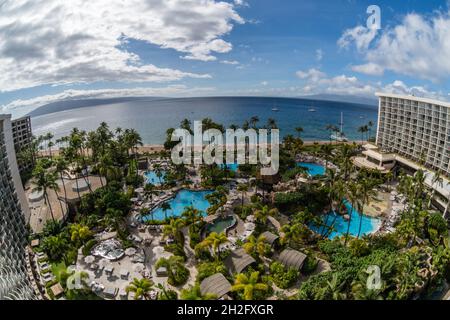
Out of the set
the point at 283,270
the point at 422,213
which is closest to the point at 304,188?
the point at 422,213

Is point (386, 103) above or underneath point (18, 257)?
above

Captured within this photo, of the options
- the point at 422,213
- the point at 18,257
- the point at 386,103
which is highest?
the point at 386,103

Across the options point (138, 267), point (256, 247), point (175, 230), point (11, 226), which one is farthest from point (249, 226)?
point (11, 226)

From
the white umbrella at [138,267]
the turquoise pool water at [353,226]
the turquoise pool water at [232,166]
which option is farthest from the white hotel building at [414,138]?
the white umbrella at [138,267]

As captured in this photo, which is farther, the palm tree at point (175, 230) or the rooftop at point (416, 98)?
the rooftop at point (416, 98)

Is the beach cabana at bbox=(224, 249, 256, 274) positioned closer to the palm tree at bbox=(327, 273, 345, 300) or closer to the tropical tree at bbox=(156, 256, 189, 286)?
the tropical tree at bbox=(156, 256, 189, 286)

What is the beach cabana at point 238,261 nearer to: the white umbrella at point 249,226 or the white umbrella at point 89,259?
the white umbrella at point 249,226
